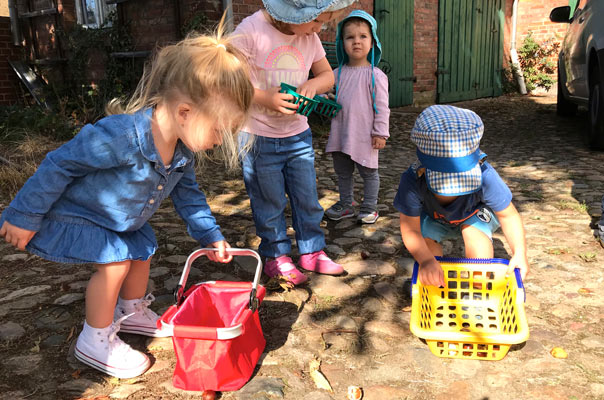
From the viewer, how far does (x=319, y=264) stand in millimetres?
2936

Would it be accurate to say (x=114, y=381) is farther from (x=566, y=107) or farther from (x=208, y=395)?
(x=566, y=107)

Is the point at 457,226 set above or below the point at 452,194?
below

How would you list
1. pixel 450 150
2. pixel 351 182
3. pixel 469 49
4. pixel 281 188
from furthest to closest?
pixel 469 49
pixel 351 182
pixel 281 188
pixel 450 150

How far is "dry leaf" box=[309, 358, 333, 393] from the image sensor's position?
194 cm

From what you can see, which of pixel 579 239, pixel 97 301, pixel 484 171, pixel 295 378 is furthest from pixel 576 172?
pixel 97 301

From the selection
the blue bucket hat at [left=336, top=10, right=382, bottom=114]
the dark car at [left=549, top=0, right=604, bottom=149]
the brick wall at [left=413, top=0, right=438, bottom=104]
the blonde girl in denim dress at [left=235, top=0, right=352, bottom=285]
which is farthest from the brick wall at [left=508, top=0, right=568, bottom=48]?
the blonde girl in denim dress at [left=235, top=0, right=352, bottom=285]

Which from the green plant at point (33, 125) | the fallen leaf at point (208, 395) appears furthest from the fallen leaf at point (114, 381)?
the green plant at point (33, 125)

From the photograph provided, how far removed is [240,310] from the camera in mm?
2076

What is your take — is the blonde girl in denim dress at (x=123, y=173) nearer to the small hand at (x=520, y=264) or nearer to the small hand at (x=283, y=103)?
the small hand at (x=283, y=103)

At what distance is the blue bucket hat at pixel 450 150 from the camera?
2.07 m

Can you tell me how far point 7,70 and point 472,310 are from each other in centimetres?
975

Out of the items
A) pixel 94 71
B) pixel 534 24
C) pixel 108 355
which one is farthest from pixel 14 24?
pixel 534 24

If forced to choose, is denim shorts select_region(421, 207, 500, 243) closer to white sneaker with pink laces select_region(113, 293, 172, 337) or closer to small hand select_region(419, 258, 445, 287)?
small hand select_region(419, 258, 445, 287)

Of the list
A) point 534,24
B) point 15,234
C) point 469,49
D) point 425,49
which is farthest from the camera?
point 534,24
